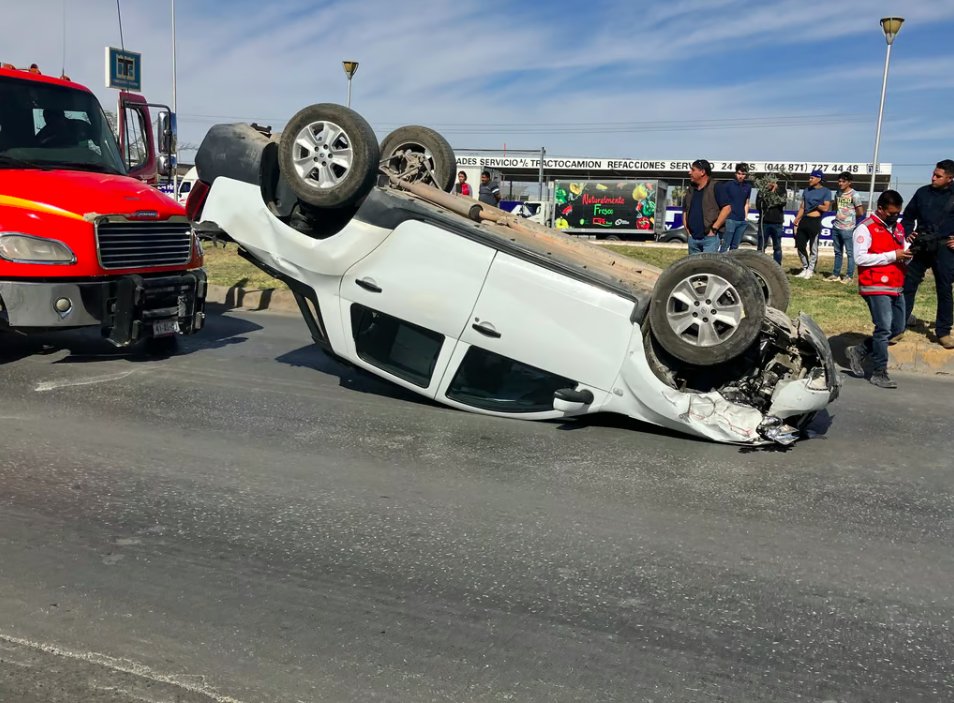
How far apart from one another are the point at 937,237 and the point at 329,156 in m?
6.20

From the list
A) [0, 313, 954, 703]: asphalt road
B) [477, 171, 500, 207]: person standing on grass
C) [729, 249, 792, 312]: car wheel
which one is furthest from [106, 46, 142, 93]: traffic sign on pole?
[729, 249, 792, 312]: car wheel

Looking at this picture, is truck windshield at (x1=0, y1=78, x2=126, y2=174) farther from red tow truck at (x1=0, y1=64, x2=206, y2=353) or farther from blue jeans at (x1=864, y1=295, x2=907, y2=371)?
blue jeans at (x1=864, y1=295, x2=907, y2=371)

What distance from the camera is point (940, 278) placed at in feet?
28.4

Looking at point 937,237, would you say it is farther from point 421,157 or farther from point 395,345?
point 395,345

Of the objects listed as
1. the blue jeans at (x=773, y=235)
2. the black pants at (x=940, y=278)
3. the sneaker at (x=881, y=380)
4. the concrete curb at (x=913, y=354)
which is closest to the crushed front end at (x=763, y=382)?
the sneaker at (x=881, y=380)

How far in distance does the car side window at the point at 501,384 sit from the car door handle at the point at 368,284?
0.78 metres

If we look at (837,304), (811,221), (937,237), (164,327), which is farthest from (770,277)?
(811,221)

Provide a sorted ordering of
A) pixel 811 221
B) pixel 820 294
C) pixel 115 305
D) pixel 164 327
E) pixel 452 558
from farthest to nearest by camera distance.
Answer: pixel 811 221
pixel 820 294
pixel 164 327
pixel 115 305
pixel 452 558

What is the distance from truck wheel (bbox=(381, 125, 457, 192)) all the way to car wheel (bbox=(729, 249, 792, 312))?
2567mm

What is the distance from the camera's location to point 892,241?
745 cm

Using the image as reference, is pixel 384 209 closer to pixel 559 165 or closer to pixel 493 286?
pixel 493 286

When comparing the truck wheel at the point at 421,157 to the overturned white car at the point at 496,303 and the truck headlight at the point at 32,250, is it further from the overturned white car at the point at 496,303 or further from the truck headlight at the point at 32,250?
the truck headlight at the point at 32,250

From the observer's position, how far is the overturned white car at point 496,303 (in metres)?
5.22

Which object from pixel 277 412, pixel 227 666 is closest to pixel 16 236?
pixel 277 412
